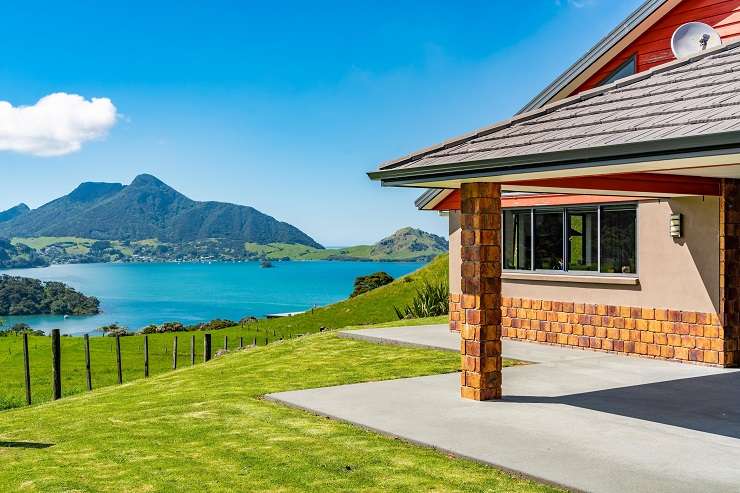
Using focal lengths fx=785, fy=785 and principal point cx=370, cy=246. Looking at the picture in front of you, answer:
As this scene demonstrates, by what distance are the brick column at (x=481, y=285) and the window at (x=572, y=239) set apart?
495 cm

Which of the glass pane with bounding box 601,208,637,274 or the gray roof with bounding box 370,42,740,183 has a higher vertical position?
the gray roof with bounding box 370,42,740,183

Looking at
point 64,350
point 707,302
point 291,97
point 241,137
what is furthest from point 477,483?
point 241,137

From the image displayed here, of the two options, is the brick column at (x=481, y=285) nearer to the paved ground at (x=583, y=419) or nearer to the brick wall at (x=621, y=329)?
the paved ground at (x=583, y=419)

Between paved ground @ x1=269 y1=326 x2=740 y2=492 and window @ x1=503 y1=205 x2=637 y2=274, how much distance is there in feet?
6.66

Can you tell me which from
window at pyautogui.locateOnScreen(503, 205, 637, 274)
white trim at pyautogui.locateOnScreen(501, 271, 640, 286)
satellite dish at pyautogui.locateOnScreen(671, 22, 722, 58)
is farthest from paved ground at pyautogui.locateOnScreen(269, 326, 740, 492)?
satellite dish at pyautogui.locateOnScreen(671, 22, 722, 58)

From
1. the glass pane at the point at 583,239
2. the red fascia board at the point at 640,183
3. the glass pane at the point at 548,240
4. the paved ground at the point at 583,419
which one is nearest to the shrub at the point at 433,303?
A: the glass pane at the point at 548,240

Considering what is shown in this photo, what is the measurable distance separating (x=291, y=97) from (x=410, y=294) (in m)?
81.4

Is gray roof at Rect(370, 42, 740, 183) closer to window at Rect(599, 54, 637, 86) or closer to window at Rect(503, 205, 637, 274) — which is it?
window at Rect(503, 205, 637, 274)

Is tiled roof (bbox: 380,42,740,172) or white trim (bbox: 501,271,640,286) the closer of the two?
tiled roof (bbox: 380,42,740,172)

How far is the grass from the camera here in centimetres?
→ 627

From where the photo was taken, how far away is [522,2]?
174 feet

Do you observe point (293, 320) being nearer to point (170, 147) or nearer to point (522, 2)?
point (522, 2)

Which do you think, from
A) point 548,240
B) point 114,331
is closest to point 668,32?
point 548,240

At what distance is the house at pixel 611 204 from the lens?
7195 millimetres
